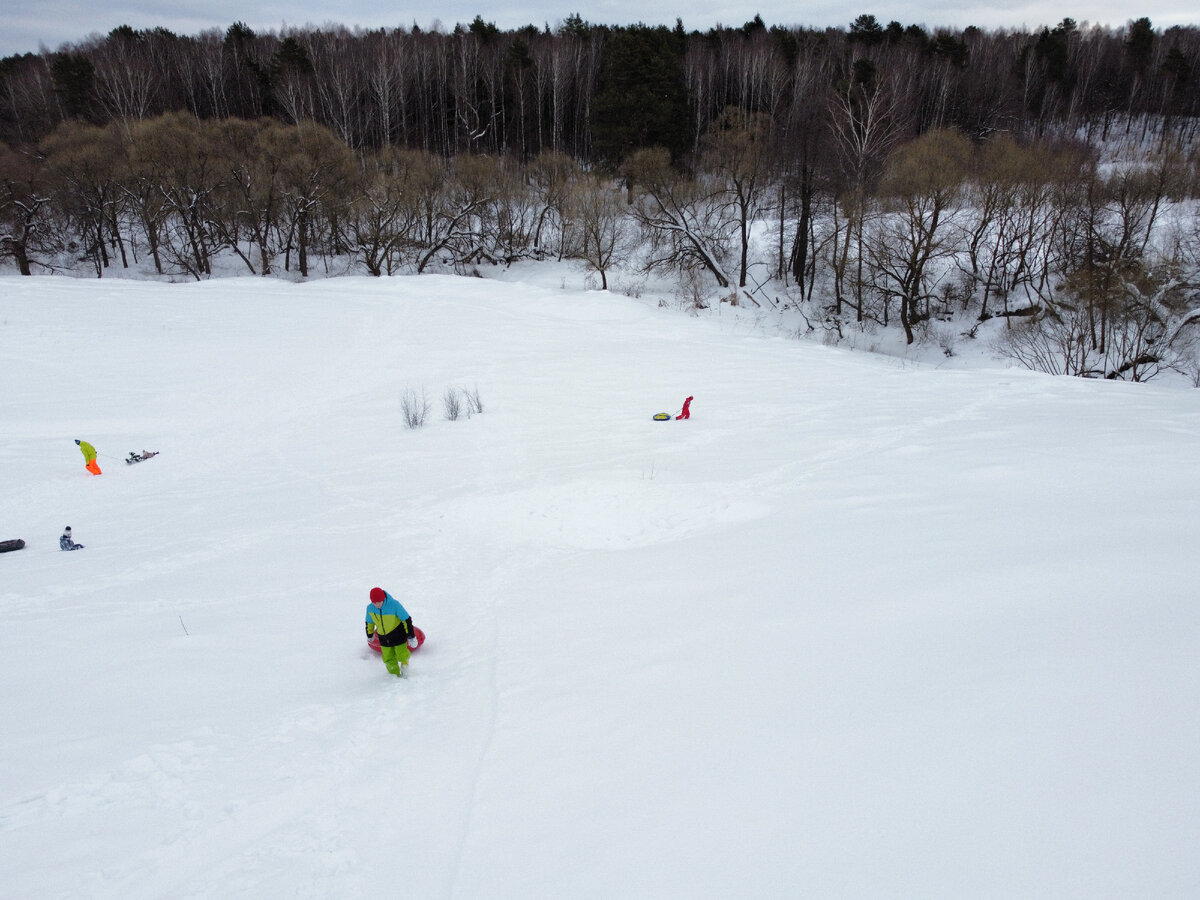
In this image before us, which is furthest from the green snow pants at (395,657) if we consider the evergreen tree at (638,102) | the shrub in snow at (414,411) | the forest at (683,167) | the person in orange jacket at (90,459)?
the evergreen tree at (638,102)

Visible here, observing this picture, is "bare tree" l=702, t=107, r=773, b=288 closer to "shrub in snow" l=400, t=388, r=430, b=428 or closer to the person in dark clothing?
"shrub in snow" l=400, t=388, r=430, b=428

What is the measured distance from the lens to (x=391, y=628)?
510 centimetres

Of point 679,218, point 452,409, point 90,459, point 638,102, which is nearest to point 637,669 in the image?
point 452,409

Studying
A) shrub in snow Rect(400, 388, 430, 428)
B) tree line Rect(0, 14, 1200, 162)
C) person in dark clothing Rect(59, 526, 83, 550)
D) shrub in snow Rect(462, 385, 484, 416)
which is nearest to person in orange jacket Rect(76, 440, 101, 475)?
person in dark clothing Rect(59, 526, 83, 550)

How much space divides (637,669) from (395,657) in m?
2.09

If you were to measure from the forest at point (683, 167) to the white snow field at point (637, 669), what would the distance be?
1955 cm

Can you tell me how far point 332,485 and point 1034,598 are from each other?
9765 mm

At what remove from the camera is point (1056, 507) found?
604cm

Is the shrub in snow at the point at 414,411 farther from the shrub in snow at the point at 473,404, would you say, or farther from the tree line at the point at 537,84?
the tree line at the point at 537,84

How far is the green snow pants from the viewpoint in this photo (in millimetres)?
5145

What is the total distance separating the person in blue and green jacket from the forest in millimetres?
25145

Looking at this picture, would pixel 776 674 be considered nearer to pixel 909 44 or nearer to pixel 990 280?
pixel 990 280

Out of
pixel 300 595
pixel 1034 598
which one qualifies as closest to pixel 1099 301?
pixel 1034 598

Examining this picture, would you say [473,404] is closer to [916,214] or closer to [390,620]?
[390,620]
